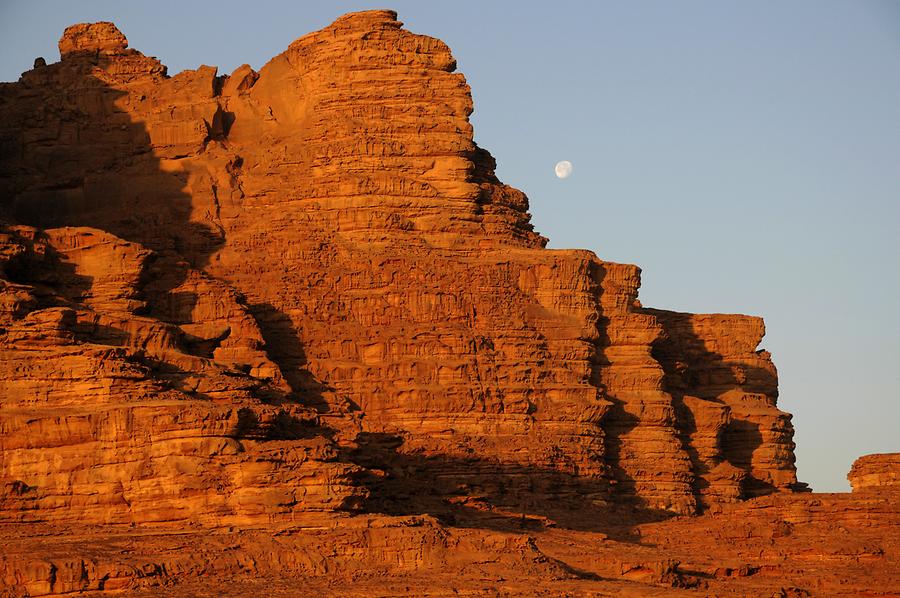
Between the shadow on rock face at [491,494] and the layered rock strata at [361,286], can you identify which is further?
the layered rock strata at [361,286]

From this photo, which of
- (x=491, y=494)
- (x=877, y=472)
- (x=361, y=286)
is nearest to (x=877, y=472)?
(x=877, y=472)

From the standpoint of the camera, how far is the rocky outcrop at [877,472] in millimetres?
88438

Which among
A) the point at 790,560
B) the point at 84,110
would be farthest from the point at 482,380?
the point at 84,110

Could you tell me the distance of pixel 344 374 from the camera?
8031 centimetres

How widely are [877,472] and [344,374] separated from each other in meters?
18.9

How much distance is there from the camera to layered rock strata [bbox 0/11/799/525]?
75625 mm

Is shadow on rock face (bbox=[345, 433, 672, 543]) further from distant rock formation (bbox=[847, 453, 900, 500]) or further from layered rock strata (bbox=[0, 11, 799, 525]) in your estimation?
distant rock formation (bbox=[847, 453, 900, 500])

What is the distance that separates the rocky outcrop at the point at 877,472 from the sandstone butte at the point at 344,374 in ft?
0.41

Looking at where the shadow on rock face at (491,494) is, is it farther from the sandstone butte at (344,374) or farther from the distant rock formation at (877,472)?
the distant rock formation at (877,472)

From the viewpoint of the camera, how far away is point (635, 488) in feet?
274

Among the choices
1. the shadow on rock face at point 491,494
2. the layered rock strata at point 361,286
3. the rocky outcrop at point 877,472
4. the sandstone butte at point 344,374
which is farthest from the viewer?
the rocky outcrop at point 877,472

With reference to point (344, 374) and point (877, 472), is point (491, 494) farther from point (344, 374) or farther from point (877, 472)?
point (877, 472)

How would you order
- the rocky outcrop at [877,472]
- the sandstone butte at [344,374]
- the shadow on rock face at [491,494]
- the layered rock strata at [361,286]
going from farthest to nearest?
the rocky outcrop at [877,472]
the layered rock strata at [361,286]
the shadow on rock face at [491,494]
the sandstone butte at [344,374]

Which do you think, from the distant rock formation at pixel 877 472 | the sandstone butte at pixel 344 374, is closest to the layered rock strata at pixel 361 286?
the sandstone butte at pixel 344 374
